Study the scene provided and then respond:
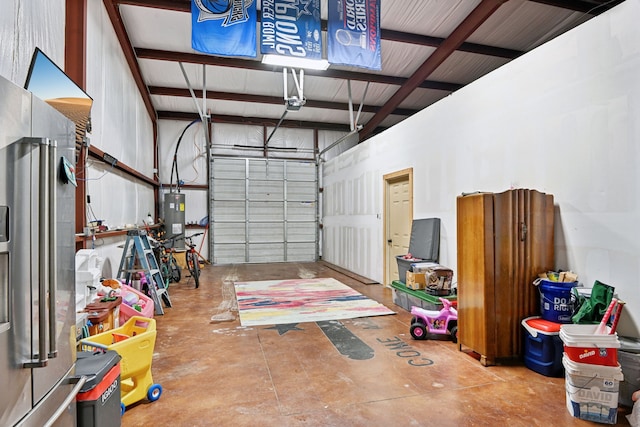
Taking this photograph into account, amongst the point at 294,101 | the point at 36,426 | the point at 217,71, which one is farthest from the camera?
the point at 217,71

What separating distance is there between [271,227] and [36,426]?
913 cm

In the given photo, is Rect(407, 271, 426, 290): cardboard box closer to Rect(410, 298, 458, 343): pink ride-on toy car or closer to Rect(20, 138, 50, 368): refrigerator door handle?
Rect(410, 298, 458, 343): pink ride-on toy car

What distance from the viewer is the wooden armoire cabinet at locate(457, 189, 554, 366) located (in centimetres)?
302

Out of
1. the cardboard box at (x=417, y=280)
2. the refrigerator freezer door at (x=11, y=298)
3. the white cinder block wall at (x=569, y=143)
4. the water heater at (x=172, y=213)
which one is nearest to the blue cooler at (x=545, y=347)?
the white cinder block wall at (x=569, y=143)

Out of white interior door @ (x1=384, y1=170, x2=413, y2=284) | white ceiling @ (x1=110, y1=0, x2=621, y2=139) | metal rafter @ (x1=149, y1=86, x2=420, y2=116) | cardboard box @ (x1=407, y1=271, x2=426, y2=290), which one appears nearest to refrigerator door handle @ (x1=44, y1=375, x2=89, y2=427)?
cardboard box @ (x1=407, y1=271, x2=426, y2=290)

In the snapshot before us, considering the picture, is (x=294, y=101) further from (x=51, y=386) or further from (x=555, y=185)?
(x=51, y=386)

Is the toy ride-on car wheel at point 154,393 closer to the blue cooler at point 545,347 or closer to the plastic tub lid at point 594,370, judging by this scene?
the plastic tub lid at point 594,370

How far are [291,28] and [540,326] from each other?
14.1 feet

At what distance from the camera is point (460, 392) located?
254 centimetres

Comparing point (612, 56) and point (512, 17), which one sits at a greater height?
point (512, 17)

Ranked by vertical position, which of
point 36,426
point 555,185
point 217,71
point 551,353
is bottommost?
point 551,353

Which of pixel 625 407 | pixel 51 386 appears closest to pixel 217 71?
pixel 51 386

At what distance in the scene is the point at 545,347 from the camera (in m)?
2.79

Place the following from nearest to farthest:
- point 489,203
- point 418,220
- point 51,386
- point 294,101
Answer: point 51,386 → point 489,203 → point 418,220 → point 294,101
